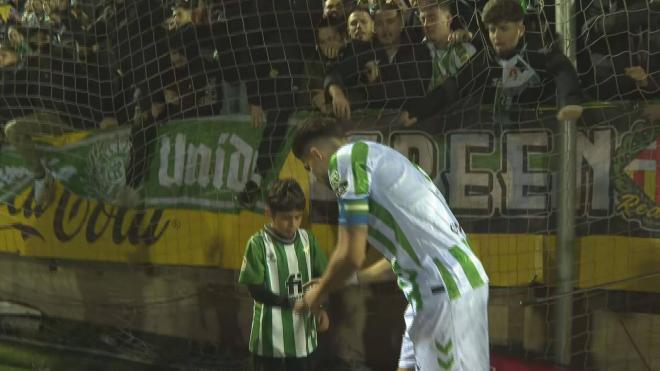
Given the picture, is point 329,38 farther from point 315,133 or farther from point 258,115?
point 315,133

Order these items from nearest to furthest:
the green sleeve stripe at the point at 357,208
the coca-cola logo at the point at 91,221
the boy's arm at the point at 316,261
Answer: the green sleeve stripe at the point at 357,208, the boy's arm at the point at 316,261, the coca-cola logo at the point at 91,221

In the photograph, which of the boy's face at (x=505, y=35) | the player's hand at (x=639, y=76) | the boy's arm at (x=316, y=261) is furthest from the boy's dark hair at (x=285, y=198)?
the player's hand at (x=639, y=76)

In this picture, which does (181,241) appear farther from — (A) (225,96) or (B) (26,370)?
(B) (26,370)

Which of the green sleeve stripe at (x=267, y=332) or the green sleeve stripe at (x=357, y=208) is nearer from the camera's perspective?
the green sleeve stripe at (x=357, y=208)

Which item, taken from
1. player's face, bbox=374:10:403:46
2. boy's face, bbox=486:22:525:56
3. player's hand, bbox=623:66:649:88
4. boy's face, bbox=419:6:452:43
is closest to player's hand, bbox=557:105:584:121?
player's hand, bbox=623:66:649:88

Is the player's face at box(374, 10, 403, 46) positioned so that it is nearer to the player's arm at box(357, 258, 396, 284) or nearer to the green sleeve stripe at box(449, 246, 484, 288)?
the player's arm at box(357, 258, 396, 284)

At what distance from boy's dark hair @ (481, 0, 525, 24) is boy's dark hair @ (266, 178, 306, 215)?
1414 millimetres

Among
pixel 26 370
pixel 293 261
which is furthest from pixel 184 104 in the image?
pixel 26 370

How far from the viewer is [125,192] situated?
5.37 meters

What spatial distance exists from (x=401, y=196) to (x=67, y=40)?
3.75 metres

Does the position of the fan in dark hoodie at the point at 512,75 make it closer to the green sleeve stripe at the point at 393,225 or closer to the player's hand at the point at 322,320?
the player's hand at the point at 322,320

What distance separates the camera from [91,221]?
556 centimetres

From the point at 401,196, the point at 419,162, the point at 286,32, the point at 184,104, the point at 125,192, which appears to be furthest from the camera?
the point at 125,192

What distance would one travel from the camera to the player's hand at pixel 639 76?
12.3ft
